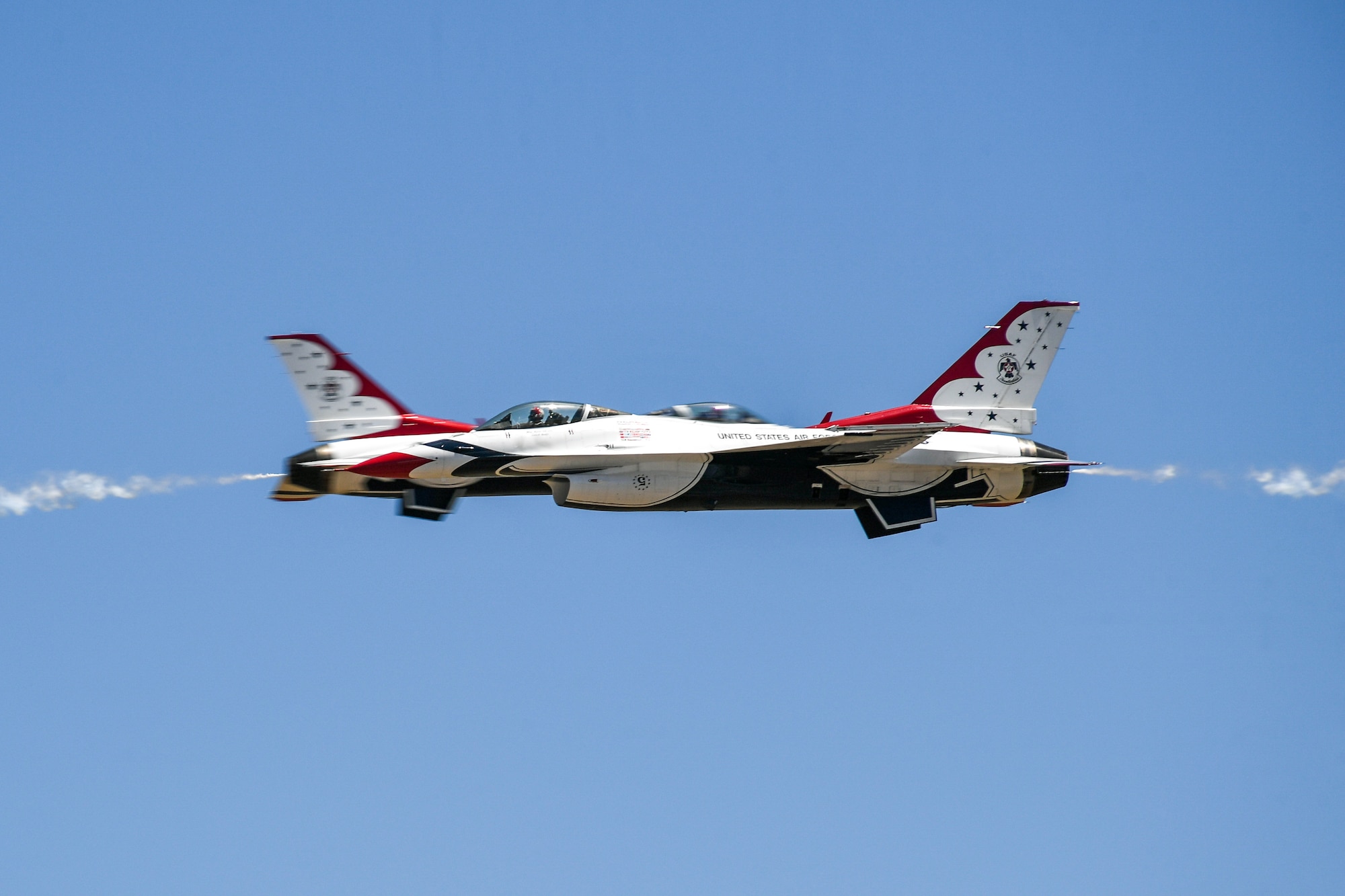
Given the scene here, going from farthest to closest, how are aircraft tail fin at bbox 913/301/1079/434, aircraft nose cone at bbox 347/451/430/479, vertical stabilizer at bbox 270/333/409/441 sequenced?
1. aircraft tail fin at bbox 913/301/1079/434
2. vertical stabilizer at bbox 270/333/409/441
3. aircraft nose cone at bbox 347/451/430/479

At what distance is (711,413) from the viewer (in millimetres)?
35406

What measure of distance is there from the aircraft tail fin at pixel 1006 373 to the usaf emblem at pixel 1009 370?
2 centimetres

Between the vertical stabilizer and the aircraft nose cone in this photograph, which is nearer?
the aircraft nose cone

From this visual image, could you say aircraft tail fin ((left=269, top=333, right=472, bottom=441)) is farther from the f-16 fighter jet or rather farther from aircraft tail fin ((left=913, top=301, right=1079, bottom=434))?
aircraft tail fin ((left=913, top=301, right=1079, bottom=434))

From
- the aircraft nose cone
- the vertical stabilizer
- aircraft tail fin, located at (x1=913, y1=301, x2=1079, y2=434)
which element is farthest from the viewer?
aircraft tail fin, located at (x1=913, y1=301, x2=1079, y2=434)

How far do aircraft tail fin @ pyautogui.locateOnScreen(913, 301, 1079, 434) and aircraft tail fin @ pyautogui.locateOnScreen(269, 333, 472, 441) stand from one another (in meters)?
11.0

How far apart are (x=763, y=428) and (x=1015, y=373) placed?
6.56 metres

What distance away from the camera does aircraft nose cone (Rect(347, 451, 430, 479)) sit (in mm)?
34375

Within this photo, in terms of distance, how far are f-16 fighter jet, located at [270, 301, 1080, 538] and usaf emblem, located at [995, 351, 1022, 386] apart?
144 cm

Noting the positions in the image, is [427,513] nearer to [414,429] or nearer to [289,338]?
[414,429]

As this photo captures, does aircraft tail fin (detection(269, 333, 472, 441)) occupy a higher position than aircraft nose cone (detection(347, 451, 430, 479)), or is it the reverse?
aircraft tail fin (detection(269, 333, 472, 441))

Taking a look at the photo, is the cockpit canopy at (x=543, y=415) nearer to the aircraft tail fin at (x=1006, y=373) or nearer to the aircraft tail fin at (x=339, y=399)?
the aircraft tail fin at (x=339, y=399)

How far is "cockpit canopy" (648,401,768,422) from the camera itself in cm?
3534

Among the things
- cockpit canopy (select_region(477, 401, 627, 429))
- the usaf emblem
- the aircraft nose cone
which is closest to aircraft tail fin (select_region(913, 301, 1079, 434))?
the usaf emblem
